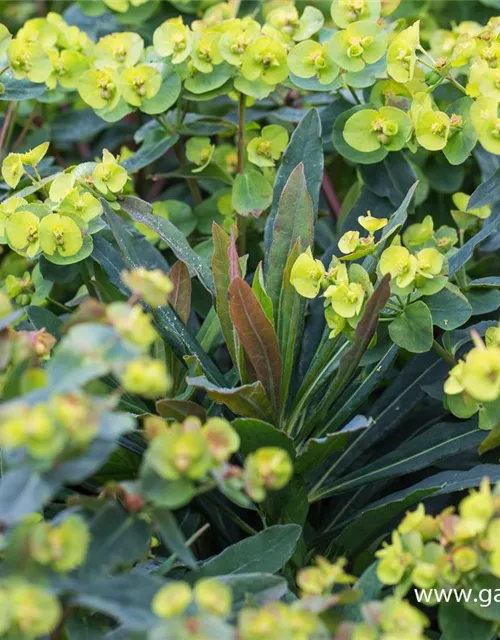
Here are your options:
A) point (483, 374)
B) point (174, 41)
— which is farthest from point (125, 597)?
point (174, 41)

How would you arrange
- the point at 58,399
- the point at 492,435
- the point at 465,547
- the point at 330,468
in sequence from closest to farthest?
the point at 58,399 < the point at 465,547 < the point at 492,435 < the point at 330,468

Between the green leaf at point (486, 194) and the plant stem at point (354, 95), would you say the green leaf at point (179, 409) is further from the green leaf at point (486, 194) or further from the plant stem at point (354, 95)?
the plant stem at point (354, 95)

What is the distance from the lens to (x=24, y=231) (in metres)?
1.03

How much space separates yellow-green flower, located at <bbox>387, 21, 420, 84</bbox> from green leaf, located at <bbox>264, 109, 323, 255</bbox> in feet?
0.41

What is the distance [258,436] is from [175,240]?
307mm

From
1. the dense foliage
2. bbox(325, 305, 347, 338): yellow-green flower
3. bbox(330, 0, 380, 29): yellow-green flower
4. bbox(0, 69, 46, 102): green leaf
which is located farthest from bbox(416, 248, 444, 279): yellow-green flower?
bbox(0, 69, 46, 102): green leaf

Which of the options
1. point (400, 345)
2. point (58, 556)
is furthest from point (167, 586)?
point (400, 345)

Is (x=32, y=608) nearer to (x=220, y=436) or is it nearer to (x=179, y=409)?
(x=220, y=436)

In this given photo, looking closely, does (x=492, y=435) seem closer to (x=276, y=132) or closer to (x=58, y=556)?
(x=58, y=556)

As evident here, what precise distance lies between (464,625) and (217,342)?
516 millimetres

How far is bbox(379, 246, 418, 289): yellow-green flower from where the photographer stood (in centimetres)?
93

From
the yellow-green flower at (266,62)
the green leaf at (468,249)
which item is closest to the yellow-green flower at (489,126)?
the green leaf at (468,249)

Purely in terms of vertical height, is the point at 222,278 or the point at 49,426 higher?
the point at 49,426

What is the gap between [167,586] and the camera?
2.08 ft
